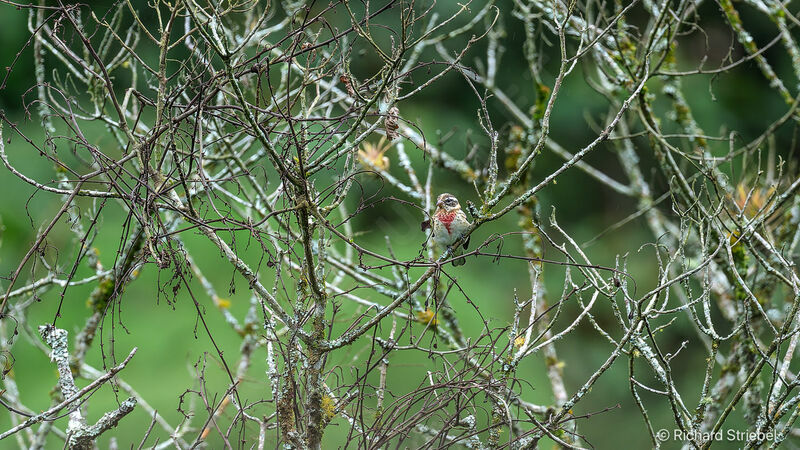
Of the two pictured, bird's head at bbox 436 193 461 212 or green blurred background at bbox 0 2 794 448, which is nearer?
bird's head at bbox 436 193 461 212

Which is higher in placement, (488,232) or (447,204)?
(488,232)

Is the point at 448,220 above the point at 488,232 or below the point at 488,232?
below

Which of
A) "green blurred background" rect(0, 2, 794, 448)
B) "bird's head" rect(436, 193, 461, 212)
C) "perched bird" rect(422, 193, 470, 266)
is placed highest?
"green blurred background" rect(0, 2, 794, 448)

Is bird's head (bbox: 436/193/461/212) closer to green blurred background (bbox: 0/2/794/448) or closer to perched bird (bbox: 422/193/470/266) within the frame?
perched bird (bbox: 422/193/470/266)

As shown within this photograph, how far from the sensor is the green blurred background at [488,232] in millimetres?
6344

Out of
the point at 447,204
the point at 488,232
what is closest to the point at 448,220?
the point at 447,204

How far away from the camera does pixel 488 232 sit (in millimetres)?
7227

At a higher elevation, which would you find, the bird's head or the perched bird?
the bird's head

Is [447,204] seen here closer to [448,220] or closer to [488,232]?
[448,220]

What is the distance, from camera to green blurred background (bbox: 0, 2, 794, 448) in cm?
634

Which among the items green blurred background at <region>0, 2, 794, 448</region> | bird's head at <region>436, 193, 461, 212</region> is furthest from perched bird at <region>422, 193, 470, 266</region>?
green blurred background at <region>0, 2, 794, 448</region>

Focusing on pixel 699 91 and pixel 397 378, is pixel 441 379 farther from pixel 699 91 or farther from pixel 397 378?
pixel 699 91

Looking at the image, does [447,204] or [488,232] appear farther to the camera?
[488,232]

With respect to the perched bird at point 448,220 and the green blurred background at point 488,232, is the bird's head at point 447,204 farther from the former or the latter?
the green blurred background at point 488,232
